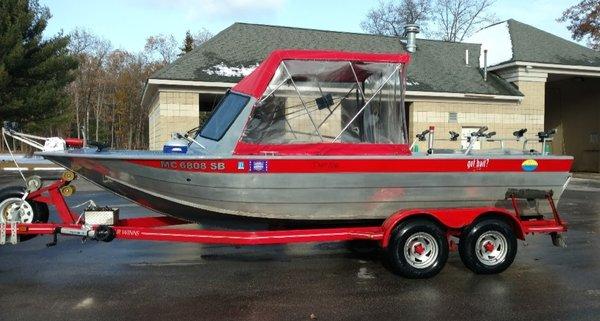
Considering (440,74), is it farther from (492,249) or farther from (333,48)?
(492,249)

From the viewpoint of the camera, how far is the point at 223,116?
6.66m

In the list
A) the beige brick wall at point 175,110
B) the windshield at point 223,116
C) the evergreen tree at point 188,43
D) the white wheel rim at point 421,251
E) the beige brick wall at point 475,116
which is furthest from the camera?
the evergreen tree at point 188,43

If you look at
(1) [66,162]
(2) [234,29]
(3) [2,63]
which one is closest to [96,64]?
(3) [2,63]

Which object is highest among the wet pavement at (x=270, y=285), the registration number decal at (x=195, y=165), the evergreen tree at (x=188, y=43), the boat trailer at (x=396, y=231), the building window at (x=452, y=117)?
the evergreen tree at (x=188, y=43)

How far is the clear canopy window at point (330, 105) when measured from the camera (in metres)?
6.39

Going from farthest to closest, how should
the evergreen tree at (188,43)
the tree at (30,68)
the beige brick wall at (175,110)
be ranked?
the evergreen tree at (188,43), the tree at (30,68), the beige brick wall at (175,110)

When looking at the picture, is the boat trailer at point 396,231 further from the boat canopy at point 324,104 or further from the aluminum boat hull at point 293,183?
the boat canopy at point 324,104

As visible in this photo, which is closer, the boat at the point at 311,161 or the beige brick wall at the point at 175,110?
the boat at the point at 311,161

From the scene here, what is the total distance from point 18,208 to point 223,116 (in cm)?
255

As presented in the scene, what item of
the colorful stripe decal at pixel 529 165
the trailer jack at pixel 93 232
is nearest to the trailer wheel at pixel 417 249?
the colorful stripe decal at pixel 529 165

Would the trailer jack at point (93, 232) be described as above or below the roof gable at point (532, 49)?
below

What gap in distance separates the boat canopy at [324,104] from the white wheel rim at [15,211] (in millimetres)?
2180

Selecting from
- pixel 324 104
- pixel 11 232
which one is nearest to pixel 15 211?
pixel 11 232

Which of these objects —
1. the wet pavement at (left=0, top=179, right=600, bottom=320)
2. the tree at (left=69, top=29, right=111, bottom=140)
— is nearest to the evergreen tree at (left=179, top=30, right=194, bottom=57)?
the tree at (left=69, top=29, right=111, bottom=140)
